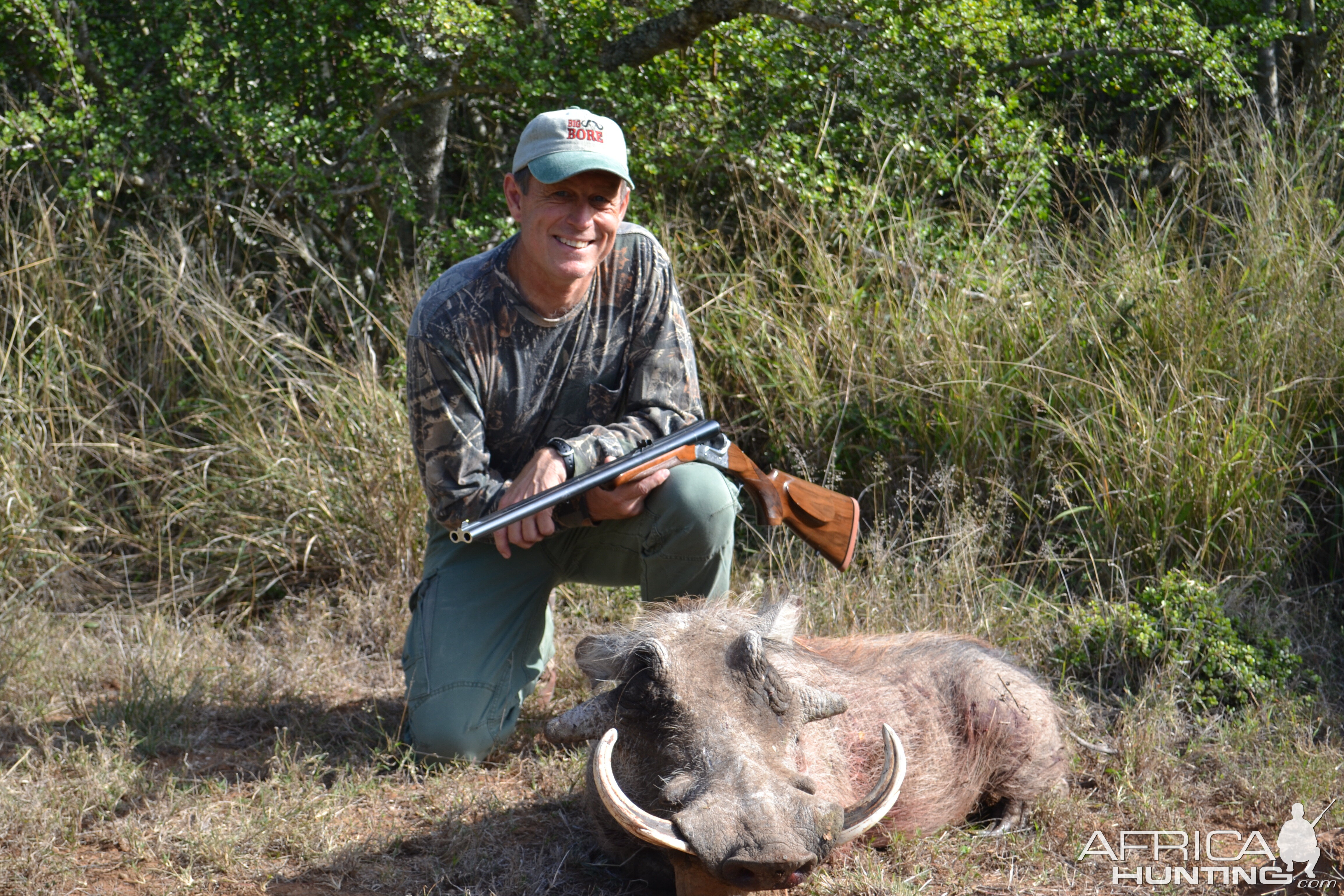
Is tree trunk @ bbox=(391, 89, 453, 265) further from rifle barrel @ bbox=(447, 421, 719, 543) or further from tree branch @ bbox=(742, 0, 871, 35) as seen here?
rifle barrel @ bbox=(447, 421, 719, 543)

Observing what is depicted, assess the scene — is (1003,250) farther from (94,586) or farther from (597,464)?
(94,586)

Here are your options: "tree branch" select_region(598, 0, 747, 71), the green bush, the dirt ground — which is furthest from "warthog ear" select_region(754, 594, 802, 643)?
"tree branch" select_region(598, 0, 747, 71)

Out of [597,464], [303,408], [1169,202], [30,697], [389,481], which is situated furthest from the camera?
[1169,202]

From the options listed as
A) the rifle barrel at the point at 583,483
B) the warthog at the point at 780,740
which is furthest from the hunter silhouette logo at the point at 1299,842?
the rifle barrel at the point at 583,483

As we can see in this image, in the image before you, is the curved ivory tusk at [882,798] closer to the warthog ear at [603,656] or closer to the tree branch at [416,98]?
the warthog ear at [603,656]

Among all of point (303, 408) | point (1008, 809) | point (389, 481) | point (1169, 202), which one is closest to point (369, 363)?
point (303, 408)

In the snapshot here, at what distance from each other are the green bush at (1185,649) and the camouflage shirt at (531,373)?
5.03 feet

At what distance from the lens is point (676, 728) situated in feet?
8.42

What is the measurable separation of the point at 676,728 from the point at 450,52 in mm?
3818

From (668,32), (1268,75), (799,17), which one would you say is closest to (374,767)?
(668,32)

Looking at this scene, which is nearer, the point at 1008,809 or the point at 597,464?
the point at 1008,809

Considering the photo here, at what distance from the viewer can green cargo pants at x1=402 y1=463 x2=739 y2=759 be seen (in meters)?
3.60

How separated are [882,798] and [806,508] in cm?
123

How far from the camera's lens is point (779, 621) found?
9.66 feet
